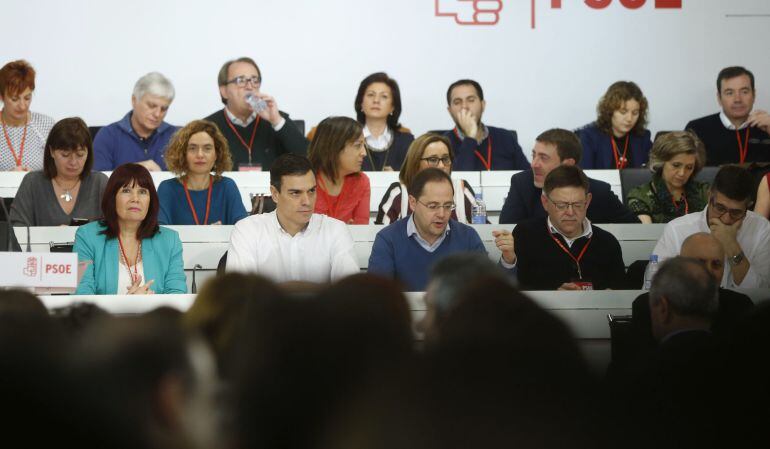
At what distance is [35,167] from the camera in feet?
19.4

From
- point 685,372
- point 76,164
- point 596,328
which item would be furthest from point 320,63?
point 685,372

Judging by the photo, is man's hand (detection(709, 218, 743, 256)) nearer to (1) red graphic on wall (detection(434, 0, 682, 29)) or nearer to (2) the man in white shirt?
(2) the man in white shirt

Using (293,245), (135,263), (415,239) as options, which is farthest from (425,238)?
(135,263)

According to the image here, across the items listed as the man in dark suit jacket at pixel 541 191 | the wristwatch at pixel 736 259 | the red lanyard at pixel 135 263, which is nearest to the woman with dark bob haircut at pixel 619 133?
the man in dark suit jacket at pixel 541 191

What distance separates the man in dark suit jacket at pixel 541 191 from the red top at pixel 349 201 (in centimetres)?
68

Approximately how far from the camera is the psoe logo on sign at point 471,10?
24.5ft

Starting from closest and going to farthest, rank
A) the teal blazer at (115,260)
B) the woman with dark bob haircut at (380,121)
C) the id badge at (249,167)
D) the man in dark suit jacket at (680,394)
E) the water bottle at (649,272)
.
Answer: the man in dark suit jacket at (680,394) → the water bottle at (649,272) → the teal blazer at (115,260) → the id badge at (249,167) → the woman with dark bob haircut at (380,121)

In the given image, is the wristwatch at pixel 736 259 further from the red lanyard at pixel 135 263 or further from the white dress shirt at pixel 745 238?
the red lanyard at pixel 135 263

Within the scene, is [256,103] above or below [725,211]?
above

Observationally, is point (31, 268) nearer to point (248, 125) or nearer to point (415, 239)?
point (415, 239)

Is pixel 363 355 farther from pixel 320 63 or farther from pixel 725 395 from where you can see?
pixel 320 63

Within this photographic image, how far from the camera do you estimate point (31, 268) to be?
3.45 metres

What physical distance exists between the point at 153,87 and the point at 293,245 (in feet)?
6.89

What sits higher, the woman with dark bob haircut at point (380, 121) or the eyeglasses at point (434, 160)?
the woman with dark bob haircut at point (380, 121)
